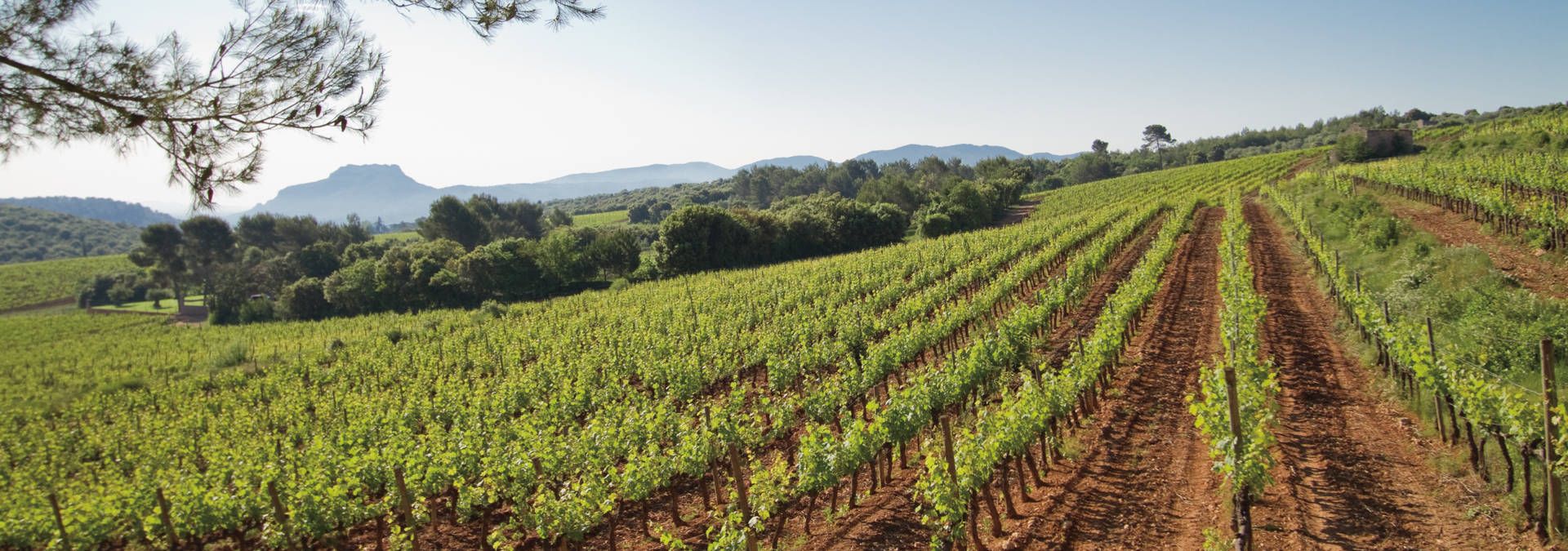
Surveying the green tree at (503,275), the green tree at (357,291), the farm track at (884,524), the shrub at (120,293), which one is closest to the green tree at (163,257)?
the shrub at (120,293)

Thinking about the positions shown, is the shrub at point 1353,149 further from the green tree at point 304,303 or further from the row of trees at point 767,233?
the green tree at point 304,303

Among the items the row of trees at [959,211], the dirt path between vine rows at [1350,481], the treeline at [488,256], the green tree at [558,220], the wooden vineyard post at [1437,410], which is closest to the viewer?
the dirt path between vine rows at [1350,481]

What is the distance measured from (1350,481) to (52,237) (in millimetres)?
168697

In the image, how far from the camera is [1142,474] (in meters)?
8.51

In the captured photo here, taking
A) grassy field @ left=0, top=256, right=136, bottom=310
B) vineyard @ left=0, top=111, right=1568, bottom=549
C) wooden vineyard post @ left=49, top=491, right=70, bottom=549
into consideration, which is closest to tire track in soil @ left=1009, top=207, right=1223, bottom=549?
vineyard @ left=0, top=111, right=1568, bottom=549

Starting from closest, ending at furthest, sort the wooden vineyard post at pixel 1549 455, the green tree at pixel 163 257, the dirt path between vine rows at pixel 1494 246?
the wooden vineyard post at pixel 1549 455 → the dirt path between vine rows at pixel 1494 246 → the green tree at pixel 163 257

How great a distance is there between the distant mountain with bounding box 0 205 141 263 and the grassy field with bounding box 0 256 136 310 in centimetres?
3422

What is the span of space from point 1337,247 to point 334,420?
105ft

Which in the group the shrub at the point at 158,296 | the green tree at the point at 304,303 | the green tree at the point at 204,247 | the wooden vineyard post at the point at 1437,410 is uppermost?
the green tree at the point at 204,247

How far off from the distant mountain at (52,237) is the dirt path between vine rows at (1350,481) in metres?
139

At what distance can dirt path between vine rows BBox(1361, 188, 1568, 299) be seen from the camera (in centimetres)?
1395

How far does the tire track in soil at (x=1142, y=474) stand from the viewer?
7195mm

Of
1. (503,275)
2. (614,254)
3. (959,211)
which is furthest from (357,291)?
(959,211)

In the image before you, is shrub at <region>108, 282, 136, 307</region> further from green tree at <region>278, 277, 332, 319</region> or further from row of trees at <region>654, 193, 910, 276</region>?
row of trees at <region>654, 193, 910, 276</region>
